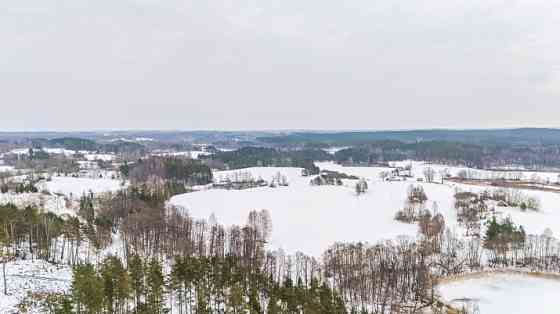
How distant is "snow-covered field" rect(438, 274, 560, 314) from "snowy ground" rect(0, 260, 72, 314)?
38705mm

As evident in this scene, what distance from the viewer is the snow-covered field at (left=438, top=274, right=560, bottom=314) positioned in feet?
143

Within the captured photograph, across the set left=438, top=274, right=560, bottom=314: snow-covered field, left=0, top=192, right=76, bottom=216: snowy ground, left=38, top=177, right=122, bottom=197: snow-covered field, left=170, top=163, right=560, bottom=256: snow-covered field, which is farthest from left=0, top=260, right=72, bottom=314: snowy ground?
left=38, top=177, right=122, bottom=197: snow-covered field

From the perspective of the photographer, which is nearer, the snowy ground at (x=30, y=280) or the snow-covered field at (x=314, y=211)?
the snowy ground at (x=30, y=280)

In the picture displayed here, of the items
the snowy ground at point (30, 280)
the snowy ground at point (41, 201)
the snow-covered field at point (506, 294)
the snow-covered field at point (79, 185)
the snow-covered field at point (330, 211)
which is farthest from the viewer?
the snow-covered field at point (79, 185)

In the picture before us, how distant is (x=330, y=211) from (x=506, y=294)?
46.8 metres

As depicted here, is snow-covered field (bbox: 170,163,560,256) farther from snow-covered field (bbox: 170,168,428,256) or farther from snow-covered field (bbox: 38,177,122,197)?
snow-covered field (bbox: 38,177,122,197)

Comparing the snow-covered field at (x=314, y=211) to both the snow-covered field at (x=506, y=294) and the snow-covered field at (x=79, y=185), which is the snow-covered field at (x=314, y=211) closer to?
the snow-covered field at (x=506, y=294)

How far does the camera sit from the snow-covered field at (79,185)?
11156 centimetres

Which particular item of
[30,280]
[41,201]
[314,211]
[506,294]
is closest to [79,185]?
[41,201]

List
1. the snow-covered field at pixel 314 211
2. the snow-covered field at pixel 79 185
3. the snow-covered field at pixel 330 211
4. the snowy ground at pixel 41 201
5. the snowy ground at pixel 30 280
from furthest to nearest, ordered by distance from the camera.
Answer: the snow-covered field at pixel 79 185 → the snow-covered field at pixel 330 211 → the snow-covered field at pixel 314 211 → the snowy ground at pixel 41 201 → the snowy ground at pixel 30 280

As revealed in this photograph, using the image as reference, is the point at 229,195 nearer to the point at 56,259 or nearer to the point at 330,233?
the point at 330,233

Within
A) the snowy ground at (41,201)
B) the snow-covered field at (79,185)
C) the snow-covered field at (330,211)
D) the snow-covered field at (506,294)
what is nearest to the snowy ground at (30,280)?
the snowy ground at (41,201)

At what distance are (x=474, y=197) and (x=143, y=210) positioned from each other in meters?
72.0

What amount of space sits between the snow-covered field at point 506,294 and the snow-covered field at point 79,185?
9164cm
